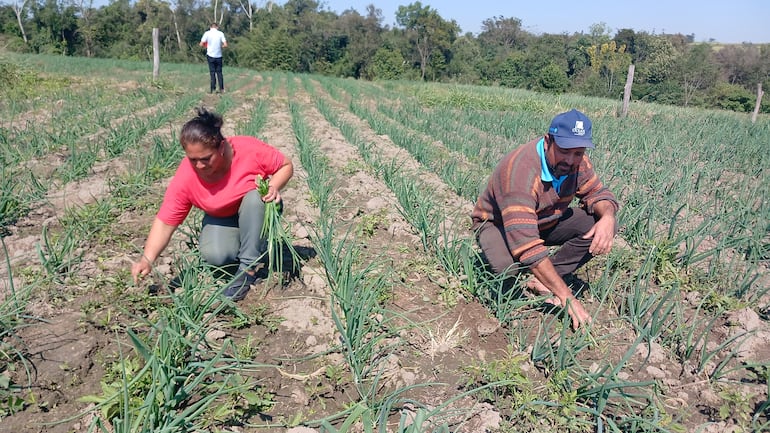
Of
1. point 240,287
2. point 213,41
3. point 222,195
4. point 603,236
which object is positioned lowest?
point 240,287

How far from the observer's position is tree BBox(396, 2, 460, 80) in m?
39.0

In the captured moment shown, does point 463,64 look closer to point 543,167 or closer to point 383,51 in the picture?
point 383,51

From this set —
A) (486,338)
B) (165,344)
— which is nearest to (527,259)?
(486,338)

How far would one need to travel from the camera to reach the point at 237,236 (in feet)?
8.89

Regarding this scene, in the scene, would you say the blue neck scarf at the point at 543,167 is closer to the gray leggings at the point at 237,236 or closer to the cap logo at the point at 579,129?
the cap logo at the point at 579,129

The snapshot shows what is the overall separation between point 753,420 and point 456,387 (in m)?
1.05

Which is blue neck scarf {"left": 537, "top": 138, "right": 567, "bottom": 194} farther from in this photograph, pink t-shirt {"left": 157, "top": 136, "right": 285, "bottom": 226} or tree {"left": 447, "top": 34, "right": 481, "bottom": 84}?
tree {"left": 447, "top": 34, "right": 481, "bottom": 84}

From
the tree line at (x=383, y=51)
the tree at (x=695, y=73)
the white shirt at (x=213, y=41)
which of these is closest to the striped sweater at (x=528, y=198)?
the white shirt at (x=213, y=41)

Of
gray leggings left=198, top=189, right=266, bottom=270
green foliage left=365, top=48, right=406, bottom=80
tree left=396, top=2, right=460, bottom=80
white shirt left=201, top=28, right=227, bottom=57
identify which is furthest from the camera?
tree left=396, top=2, right=460, bottom=80

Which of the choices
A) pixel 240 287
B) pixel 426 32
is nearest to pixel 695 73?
pixel 426 32

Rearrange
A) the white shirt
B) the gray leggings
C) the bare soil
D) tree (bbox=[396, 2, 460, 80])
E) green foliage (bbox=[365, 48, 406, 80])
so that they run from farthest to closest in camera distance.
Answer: tree (bbox=[396, 2, 460, 80])
green foliage (bbox=[365, 48, 406, 80])
the white shirt
the gray leggings
the bare soil

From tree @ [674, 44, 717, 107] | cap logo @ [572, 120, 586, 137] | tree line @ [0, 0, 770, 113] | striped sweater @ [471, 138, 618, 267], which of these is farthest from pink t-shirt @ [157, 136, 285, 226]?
Result: tree @ [674, 44, 717, 107]

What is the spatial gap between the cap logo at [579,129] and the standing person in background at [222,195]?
57.9 inches

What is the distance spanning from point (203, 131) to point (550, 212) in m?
1.81
